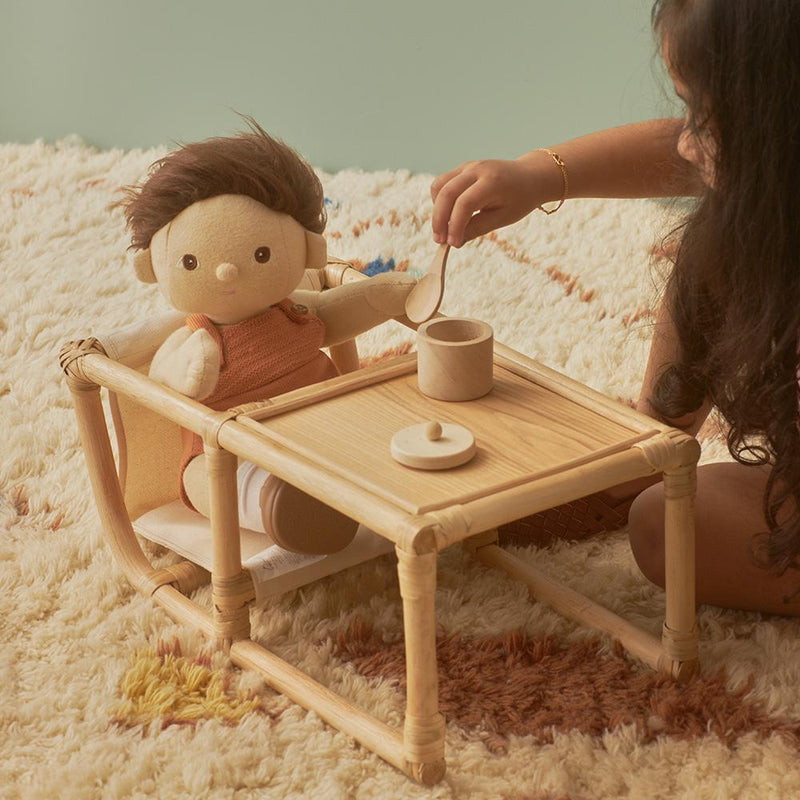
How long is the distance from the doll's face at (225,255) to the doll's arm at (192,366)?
0.03 metres

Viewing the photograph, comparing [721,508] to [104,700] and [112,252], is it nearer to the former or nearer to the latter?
[104,700]

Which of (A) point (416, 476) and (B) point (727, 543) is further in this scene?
(B) point (727, 543)

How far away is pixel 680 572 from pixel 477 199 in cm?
31

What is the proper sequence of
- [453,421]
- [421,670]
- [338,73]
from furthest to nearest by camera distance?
[338,73] < [453,421] < [421,670]

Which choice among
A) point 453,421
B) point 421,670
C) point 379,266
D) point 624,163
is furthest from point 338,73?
point 421,670

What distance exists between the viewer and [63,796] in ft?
2.80

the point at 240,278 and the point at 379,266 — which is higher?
the point at 240,278

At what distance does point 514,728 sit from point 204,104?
4.66 feet

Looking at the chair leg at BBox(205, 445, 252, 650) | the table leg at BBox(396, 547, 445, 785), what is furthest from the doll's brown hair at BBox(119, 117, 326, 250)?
the table leg at BBox(396, 547, 445, 785)

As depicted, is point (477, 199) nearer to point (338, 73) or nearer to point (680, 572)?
point (680, 572)

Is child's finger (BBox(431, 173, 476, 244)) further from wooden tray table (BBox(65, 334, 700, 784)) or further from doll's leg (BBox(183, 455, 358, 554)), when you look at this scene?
doll's leg (BBox(183, 455, 358, 554))

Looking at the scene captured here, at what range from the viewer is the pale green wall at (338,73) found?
1824 mm

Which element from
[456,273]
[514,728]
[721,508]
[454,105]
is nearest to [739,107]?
[721,508]

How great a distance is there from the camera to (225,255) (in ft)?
3.28
